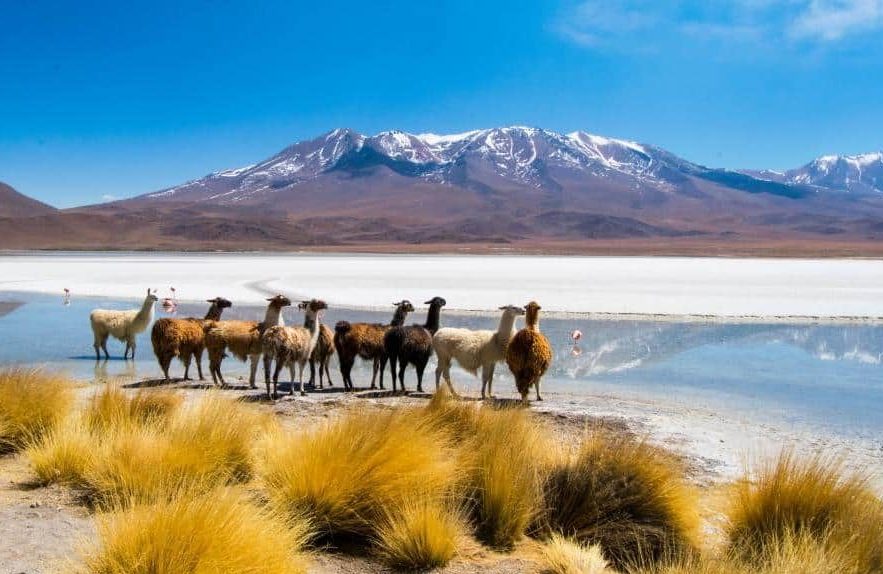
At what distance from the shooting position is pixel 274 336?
9969 mm

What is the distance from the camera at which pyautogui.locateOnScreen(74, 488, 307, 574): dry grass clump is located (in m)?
3.89

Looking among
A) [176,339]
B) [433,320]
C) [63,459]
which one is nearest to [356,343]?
[433,320]

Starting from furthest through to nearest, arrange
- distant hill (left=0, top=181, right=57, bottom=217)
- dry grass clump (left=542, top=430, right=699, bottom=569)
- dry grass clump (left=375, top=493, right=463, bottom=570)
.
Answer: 1. distant hill (left=0, top=181, right=57, bottom=217)
2. dry grass clump (left=542, top=430, right=699, bottom=569)
3. dry grass clump (left=375, top=493, right=463, bottom=570)

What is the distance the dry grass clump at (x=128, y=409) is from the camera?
680cm

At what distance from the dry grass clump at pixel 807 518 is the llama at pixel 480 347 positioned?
5117 millimetres

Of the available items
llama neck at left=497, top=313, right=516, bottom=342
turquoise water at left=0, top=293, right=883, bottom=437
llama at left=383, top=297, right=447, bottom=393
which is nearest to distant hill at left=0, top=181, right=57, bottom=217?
turquoise water at left=0, top=293, right=883, bottom=437

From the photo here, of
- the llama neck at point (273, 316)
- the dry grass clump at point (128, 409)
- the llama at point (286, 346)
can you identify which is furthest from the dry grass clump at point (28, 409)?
the llama neck at point (273, 316)

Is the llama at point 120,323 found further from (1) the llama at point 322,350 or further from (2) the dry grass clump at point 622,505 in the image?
(2) the dry grass clump at point 622,505

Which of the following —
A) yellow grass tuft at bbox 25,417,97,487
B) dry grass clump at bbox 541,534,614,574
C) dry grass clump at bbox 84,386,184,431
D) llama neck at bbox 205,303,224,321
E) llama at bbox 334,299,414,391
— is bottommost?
dry grass clump at bbox 541,534,614,574

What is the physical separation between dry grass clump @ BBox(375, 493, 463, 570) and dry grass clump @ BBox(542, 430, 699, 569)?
87cm

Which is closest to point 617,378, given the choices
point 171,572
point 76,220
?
point 171,572

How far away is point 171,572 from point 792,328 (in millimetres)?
17443

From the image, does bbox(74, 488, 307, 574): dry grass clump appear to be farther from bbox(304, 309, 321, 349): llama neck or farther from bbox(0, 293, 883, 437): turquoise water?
bbox(0, 293, 883, 437): turquoise water

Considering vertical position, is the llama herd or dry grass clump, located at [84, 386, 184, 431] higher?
the llama herd
